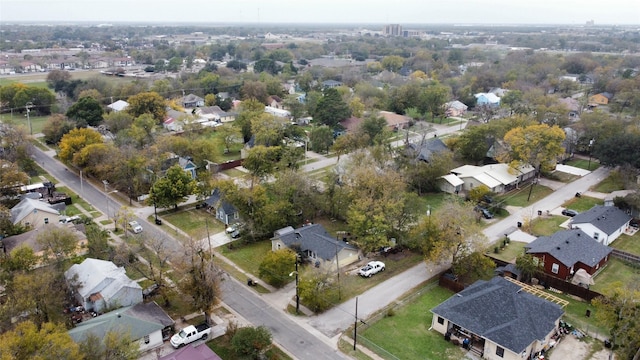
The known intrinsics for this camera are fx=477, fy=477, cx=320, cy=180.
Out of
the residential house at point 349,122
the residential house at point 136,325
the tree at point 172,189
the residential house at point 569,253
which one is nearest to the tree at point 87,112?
the tree at point 172,189

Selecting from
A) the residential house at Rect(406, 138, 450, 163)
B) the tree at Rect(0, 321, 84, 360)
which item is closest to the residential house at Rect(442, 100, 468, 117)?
the residential house at Rect(406, 138, 450, 163)

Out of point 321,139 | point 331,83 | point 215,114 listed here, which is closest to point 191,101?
point 215,114

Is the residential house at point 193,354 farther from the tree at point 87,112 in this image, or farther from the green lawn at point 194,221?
the tree at point 87,112

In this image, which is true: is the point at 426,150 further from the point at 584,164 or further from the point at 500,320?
the point at 500,320

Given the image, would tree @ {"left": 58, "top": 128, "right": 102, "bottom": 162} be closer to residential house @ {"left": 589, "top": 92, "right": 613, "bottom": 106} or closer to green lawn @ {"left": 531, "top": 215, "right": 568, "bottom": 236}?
green lawn @ {"left": 531, "top": 215, "right": 568, "bottom": 236}

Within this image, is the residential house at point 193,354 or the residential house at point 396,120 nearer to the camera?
the residential house at point 193,354

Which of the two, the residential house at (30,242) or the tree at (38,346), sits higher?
the tree at (38,346)

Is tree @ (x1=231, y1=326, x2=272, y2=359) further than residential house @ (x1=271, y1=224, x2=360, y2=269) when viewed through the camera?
No
